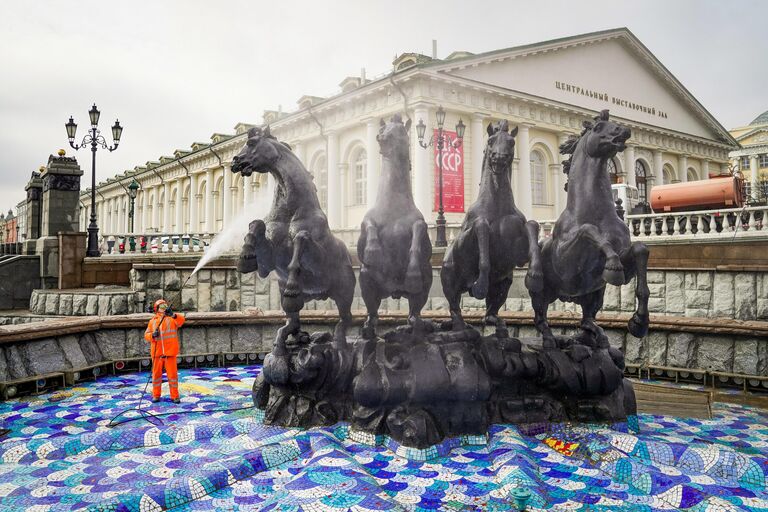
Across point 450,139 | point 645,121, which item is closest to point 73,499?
point 450,139

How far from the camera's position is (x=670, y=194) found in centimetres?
2092

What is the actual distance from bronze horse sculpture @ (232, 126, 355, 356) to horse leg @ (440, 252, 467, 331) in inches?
43.6

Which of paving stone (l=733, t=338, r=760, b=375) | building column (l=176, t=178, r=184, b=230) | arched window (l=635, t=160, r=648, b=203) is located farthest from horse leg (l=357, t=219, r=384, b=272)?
building column (l=176, t=178, r=184, b=230)

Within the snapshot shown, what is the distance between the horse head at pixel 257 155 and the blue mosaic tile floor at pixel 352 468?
2724mm

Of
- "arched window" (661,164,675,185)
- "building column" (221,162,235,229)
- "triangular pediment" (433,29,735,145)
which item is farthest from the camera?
"building column" (221,162,235,229)

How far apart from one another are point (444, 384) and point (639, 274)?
7.11ft

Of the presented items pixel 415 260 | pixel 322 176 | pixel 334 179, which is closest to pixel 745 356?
pixel 415 260

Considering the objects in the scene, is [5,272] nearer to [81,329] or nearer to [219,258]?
[219,258]

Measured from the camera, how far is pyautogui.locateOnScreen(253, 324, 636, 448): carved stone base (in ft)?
16.0

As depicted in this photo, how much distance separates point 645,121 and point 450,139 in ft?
64.8

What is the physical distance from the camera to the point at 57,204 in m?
16.7

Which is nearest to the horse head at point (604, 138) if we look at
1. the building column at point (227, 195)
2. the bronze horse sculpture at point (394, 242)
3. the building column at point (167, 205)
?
the bronze horse sculpture at point (394, 242)

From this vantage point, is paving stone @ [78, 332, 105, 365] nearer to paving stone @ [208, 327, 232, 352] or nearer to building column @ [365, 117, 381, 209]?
paving stone @ [208, 327, 232, 352]

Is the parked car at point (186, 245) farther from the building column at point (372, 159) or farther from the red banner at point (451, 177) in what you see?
the red banner at point (451, 177)
